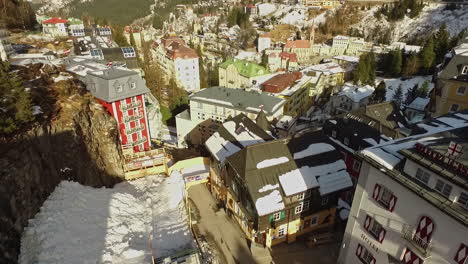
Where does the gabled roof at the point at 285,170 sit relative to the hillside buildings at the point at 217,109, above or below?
above

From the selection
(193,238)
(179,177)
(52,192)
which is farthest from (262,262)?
(52,192)

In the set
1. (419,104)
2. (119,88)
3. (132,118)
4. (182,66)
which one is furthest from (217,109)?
(419,104)

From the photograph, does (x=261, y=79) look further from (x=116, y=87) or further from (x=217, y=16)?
(x=217, y=16)

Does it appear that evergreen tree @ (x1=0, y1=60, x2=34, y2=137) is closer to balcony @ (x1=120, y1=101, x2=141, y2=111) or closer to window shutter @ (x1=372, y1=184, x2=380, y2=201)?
balcony @ (x1=120, y1=101, x2=141, y2=111)

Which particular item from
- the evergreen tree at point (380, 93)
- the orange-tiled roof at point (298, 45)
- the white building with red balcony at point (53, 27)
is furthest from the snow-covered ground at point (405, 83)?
the white building with red balcony at point (53, 27)

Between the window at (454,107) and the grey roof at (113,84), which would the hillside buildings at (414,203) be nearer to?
the window at (454,107)

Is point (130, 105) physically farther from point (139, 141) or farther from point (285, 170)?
point (285, 170)
